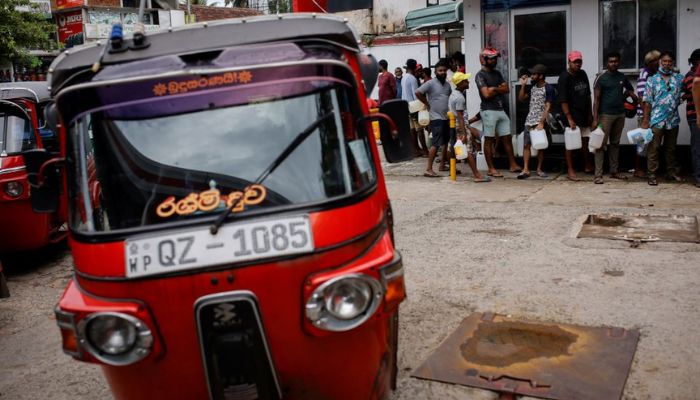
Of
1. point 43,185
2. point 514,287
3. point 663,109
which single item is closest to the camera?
point 43,185

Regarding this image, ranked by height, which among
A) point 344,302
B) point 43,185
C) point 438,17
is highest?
point 438,17

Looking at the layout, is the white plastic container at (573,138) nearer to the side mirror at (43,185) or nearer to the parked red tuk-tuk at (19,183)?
the parked red tuk-tuk at (19,183)

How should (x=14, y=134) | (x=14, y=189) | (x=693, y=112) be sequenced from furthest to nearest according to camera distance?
(x=693, y=112) < (x=14, y=134) < (x=14, y=189)

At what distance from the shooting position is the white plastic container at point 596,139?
10.5 m

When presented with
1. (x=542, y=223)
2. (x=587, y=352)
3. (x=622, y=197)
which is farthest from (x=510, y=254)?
(x=622, y=197)

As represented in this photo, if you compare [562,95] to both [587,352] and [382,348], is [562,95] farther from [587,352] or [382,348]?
[382,348]

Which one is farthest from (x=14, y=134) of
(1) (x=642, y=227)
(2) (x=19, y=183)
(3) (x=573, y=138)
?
(3) (x=573, y=138)

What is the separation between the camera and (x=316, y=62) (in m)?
3.30

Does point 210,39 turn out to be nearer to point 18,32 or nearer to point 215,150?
point 215,150

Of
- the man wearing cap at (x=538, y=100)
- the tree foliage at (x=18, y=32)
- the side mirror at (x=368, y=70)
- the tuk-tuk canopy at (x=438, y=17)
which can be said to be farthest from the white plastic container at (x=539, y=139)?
the tree foliage at (x=18, y=32)

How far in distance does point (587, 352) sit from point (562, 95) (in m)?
6.68

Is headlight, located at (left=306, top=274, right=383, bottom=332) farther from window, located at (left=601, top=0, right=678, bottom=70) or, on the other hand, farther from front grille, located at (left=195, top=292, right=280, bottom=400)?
window, located at (left=601, top=0, right=678, bottom=70)

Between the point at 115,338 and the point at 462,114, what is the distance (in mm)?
8936

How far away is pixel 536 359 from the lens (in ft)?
15.4
